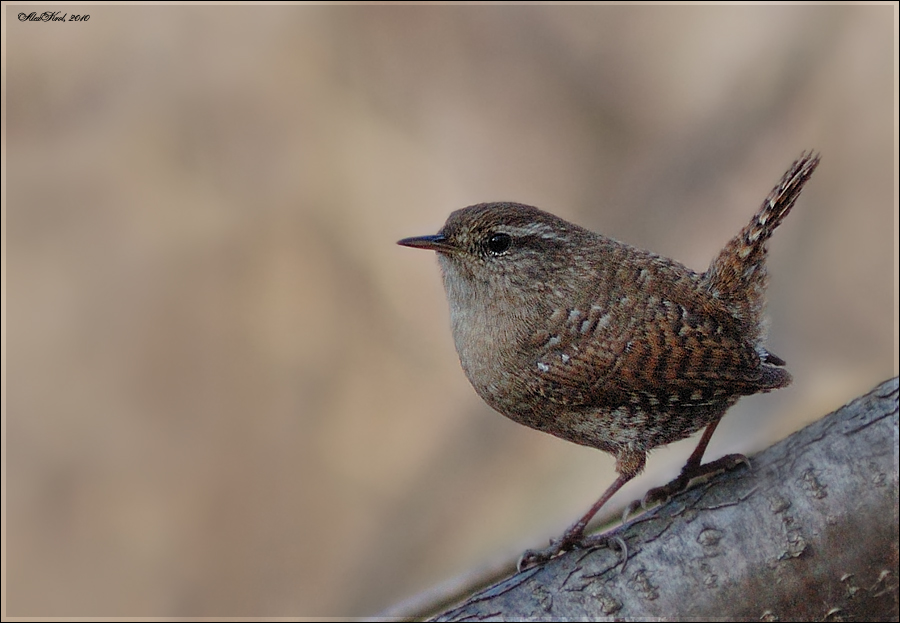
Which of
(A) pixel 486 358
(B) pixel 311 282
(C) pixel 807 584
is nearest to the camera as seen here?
(C) pixel 807 584

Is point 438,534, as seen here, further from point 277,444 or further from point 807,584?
point 807,584

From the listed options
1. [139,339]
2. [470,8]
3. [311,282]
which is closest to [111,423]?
[139,339]

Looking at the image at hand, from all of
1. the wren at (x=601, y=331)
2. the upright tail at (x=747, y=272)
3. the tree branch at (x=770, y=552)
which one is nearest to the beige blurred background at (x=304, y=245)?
the upright tail at (x=747, y=272)

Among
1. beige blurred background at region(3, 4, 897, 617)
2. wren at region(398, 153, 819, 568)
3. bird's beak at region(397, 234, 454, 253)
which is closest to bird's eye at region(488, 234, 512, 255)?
wren at region(398, 153, 819, 568)

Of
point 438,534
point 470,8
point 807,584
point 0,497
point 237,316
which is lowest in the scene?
point 807,584

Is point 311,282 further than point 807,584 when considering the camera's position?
Yes

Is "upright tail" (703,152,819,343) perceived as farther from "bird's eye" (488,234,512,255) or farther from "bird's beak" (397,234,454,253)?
"bird's beak" (397,234,454,253)

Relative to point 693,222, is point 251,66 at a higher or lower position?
higher
